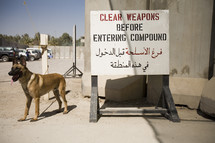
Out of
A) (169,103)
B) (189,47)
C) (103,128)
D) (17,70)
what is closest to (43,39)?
(17,70)

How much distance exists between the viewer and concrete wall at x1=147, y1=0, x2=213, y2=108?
458 centimetres

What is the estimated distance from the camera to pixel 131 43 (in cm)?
404

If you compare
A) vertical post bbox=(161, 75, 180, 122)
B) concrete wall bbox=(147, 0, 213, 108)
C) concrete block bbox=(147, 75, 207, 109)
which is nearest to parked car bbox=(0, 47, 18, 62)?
concrete wall bbox=(147, 0, 213, 108)

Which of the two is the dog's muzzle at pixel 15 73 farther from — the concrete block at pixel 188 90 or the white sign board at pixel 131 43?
the concrete block at pixel 188 90

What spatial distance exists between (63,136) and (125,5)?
5.02 meters

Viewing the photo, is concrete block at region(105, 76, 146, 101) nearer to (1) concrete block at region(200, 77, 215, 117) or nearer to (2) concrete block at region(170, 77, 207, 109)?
(2) concrete block at region(170, 77, 207, 109)

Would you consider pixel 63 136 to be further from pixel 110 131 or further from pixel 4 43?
pixel 4 43

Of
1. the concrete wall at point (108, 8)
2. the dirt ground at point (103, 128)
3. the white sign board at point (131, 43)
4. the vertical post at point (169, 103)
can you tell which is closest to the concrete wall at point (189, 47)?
the dirt ground at point (103, 128)

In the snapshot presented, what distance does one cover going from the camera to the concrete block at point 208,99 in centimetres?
389

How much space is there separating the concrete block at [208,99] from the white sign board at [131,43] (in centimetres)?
121

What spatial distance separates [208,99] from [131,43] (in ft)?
7.71

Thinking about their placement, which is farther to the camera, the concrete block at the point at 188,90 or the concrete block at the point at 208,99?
the concrete block at the point at 188,90

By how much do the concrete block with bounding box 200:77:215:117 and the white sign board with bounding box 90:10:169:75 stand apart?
3.98 feet

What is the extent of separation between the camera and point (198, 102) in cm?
458
